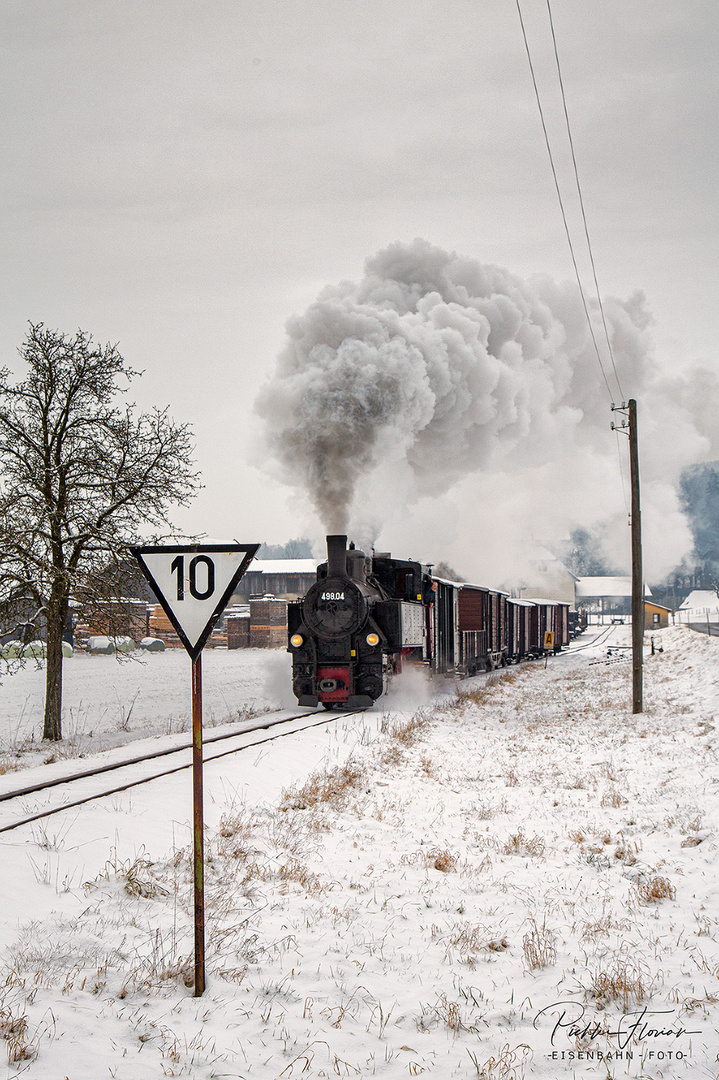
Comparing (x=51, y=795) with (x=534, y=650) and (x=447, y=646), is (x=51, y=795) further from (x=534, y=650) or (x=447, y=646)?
(x=534, y=650)

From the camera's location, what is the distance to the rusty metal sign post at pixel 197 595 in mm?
3748

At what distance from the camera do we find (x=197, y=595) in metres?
3.86

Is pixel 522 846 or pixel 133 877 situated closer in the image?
pixel 133 877

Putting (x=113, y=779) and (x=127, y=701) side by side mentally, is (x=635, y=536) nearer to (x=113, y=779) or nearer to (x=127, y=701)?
(x=113, y=779)

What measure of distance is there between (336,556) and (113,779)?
6951 mm

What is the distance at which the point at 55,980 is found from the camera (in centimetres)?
370

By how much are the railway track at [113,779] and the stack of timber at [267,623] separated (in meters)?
45.5

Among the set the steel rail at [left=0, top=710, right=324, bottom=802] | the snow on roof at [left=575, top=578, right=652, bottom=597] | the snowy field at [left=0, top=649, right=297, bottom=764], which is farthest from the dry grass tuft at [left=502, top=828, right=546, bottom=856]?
the snow on roof at [left=575, top=578, right=652, bottom=597]

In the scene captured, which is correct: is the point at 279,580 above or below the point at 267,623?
above

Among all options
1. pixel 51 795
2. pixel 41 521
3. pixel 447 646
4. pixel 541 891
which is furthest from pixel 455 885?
pixel 447 646

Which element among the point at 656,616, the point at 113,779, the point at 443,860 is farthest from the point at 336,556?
the point at 656,616

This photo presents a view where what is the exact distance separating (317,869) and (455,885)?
1031 millimetres

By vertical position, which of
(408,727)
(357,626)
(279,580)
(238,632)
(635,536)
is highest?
(635,536)

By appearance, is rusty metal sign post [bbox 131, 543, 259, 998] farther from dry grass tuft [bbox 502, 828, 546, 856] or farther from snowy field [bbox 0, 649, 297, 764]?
snowy field [bbox 0, 649, 297, 764]
